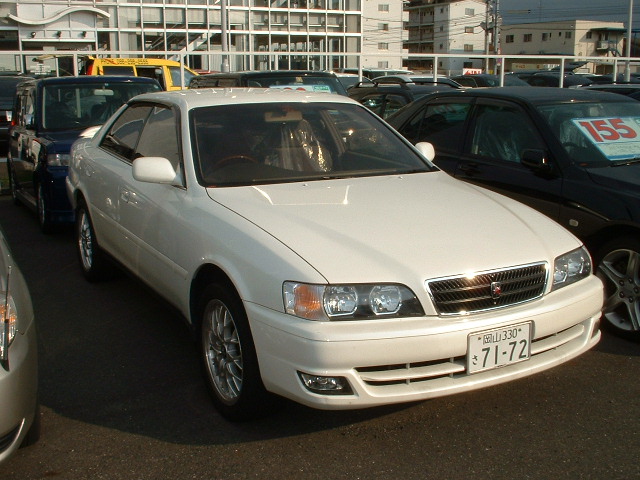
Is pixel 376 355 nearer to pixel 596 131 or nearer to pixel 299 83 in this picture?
pixel 596 131

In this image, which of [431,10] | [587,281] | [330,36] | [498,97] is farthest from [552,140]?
[431,10]

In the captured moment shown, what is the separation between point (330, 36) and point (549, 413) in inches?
2028

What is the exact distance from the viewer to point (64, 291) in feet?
18.6

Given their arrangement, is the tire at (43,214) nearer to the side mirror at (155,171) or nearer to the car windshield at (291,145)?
the car windshield at (291,145)

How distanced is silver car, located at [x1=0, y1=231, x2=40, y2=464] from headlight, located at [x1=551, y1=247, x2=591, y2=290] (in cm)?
229

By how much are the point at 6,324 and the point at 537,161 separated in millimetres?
3587

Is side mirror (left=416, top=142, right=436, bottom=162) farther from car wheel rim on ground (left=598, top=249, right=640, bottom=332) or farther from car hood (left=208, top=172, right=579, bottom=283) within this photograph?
car wheel rim on ground (left=598, top=249, right=640, bottom=332)

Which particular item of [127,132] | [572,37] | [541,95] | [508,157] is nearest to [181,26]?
[127,132]

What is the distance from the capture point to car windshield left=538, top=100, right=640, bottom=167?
5.13 meters

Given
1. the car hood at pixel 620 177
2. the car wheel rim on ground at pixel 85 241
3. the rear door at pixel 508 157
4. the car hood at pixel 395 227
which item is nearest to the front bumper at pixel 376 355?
the car hood at pixel 395 227

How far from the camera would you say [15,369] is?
274cm

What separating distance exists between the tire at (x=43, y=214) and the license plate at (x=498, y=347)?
5.40 m

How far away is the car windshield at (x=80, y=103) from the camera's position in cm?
803

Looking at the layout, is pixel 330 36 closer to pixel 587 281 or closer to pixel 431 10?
pixel 431 10
